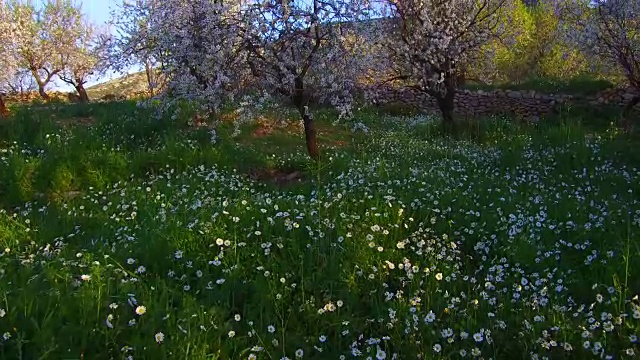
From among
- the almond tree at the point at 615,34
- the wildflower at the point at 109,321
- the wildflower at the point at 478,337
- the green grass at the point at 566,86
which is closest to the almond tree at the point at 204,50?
the wildflower at the point at 109,321

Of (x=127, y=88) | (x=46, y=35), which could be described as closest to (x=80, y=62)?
(x=46, y=35)

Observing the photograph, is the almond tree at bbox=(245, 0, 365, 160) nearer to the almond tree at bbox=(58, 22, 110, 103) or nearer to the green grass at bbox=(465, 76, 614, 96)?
the green grass at bbox=(465, 76, 614, 96)

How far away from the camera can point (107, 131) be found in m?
12.0

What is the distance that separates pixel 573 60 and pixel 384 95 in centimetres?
1610

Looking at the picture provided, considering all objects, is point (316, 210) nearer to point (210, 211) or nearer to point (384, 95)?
point (210, 211)

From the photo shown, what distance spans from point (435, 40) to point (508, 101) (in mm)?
8439

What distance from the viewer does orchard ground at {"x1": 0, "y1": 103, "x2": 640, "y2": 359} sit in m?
3.34

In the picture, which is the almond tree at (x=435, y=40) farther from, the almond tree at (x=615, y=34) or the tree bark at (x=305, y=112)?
the tree bark at (x=305, y=112)

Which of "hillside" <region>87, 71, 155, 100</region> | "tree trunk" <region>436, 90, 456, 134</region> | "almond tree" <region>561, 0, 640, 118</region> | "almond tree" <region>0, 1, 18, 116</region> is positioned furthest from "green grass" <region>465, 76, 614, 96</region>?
"almond tree" <region>0, 1, 18, 116</region>

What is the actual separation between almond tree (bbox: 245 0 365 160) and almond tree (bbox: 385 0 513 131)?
4979 millimetres

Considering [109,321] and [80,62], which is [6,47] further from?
[109,321]

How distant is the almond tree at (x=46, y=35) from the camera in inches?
1339

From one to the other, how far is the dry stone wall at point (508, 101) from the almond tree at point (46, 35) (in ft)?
84.9

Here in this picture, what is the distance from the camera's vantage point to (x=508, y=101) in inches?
803
